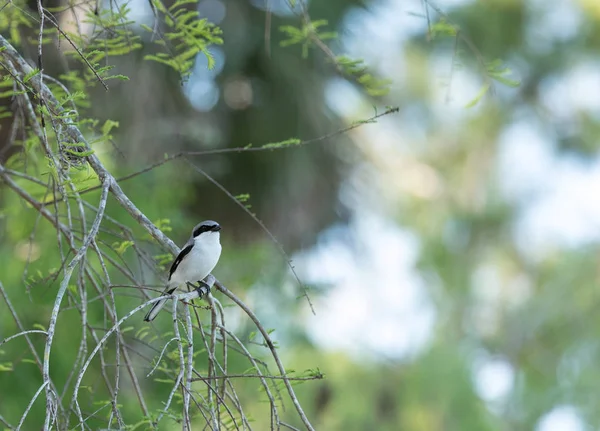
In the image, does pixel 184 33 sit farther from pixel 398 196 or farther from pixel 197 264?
pixel 398 196

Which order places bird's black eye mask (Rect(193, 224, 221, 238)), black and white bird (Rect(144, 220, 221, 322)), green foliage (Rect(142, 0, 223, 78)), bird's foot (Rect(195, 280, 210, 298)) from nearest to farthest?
bird's foot (Rect(195, 280, 210, 298)), green foliage (Rect(142, 0, 223, 78)), black and white bird (Rect(144, 220, 221, 322)), bird's black eye mask (Rect(193, 224, 221, 238))

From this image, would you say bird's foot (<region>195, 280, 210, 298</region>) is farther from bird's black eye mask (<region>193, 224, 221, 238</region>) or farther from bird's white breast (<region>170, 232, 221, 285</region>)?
bird's black eye mask (<region>193, 224, 221, 238</region>)

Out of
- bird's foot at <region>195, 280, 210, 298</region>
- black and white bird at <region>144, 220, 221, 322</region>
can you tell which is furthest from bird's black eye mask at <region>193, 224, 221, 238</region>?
bird's foot at <region>195, 280, 210, 298</region>

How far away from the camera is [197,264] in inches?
137

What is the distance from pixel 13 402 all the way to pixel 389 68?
31.9 ft

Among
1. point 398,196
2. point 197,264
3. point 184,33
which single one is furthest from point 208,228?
point 398,196

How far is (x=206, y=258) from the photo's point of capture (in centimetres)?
349

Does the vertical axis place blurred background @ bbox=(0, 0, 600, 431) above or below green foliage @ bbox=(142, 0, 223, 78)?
above

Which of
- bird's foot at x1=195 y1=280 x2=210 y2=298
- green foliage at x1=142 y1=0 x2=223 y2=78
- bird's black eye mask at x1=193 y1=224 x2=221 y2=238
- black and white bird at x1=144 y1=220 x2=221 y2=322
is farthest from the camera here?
bird's black eye mask at x1=193 y1=224 x2=221 y2=238

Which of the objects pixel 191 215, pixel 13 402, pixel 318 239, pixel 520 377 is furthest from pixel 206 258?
pixel 520 377

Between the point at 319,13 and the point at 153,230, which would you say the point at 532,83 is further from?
the point at 153,230

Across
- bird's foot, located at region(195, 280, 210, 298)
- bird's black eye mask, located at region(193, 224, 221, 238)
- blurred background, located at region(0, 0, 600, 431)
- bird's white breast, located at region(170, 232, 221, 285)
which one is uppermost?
blurred background, located at region(0, 0, 600, 431)

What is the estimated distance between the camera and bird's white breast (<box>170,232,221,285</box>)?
137 inches

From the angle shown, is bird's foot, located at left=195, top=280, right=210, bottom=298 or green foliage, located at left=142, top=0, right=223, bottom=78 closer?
bird's foot, located at left=195, top=280, right=210, bottom=298
